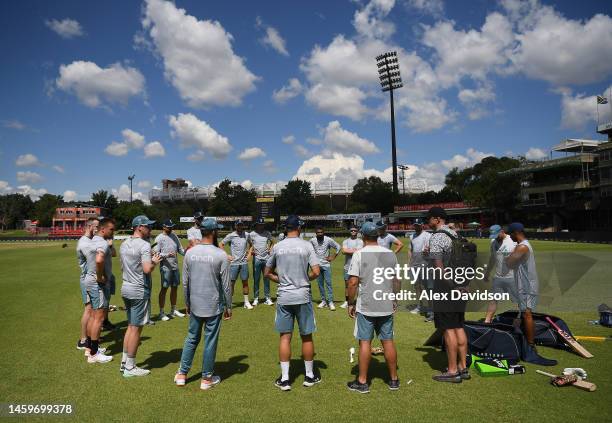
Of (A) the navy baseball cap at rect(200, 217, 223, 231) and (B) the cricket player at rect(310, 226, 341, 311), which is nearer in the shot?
(A) the navy baseball cap at rect(200, 217, 223, 231)

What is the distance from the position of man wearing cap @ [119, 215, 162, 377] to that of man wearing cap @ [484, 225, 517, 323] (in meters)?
5.80

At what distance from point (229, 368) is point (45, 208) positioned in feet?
458

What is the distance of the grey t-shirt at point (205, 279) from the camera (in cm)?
498

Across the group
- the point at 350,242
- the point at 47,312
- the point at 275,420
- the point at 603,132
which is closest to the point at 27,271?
the point at 47,312

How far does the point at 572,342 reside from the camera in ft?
20.0

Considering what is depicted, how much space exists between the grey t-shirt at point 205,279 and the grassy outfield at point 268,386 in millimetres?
1068

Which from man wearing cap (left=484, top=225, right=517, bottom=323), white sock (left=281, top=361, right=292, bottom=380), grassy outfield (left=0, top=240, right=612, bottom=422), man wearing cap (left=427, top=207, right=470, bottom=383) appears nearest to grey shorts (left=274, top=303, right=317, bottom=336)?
white sock (left=281, top=361, right=292, bottom=380)

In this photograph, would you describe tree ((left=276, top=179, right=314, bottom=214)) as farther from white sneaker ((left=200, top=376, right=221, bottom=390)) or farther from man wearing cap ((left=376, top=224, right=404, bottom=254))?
white sneaker ((left=200, top=376, right=221, bottom=390))

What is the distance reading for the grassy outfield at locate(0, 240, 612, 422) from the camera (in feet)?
→ 14.1

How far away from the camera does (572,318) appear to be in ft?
27.2

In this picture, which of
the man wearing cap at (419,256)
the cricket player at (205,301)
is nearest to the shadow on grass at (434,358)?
the man wearing cap at (419,256)

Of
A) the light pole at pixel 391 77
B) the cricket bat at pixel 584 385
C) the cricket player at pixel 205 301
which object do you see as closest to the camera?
the cricket bat at pixel 584 385

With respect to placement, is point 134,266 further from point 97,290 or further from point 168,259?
point 168,259

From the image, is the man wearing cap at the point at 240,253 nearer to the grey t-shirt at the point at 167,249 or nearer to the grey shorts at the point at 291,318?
the grey t-shirt at the point at 167,249
